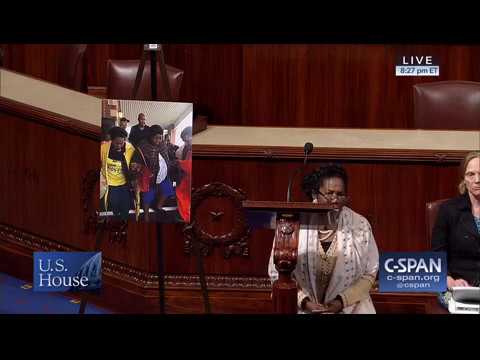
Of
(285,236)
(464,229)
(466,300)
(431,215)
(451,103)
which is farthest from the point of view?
(451,103)

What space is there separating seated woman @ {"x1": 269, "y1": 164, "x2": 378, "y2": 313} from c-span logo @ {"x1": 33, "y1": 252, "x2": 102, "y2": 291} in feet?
2.22

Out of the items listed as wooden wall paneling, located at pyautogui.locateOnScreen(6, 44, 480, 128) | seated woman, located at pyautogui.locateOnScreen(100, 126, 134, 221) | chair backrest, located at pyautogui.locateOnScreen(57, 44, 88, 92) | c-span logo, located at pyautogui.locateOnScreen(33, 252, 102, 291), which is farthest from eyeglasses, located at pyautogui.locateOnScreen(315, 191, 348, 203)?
wooden wall paneling, located at pyautogui.locateOnScreen(6, 44, 480, 128)

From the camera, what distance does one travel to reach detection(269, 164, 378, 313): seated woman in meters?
4.18

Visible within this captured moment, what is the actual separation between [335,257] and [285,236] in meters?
0.45

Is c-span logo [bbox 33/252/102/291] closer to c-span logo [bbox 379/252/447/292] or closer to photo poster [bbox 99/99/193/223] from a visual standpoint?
photo poster [bbox 99/99/193/223]

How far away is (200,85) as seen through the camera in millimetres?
7965

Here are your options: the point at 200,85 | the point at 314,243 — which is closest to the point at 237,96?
the point at 200,85

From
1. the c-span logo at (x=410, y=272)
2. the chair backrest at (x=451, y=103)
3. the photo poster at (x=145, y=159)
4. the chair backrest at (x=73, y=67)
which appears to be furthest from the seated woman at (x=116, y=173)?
the chair backrest at (x=73, y=67)

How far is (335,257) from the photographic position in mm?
4215

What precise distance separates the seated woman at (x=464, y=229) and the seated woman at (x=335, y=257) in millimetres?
354

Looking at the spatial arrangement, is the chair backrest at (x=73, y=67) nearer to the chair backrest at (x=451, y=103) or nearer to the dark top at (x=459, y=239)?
the chair backrest at (x=451, y=103)

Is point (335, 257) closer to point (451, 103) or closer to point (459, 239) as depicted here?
point (459, 239)

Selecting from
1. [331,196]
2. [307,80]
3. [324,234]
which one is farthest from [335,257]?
[307,80]
